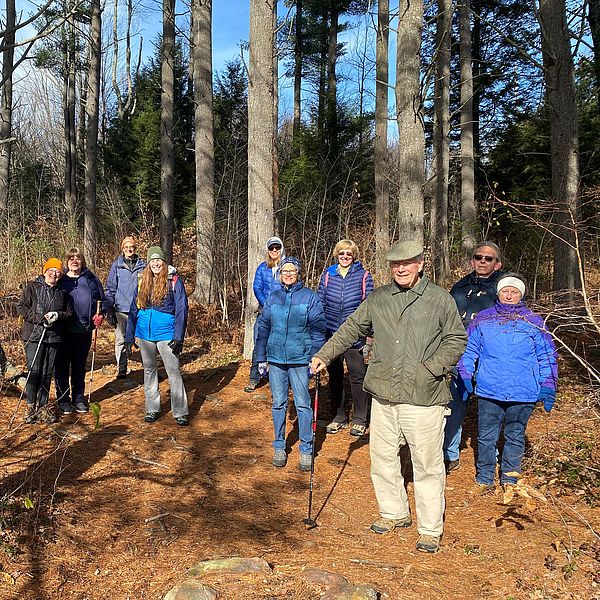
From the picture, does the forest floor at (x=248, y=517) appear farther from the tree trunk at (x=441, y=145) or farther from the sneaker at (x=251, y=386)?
the tree trunk at (x=441, y=145)

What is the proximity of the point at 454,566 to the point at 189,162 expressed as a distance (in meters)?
18.8

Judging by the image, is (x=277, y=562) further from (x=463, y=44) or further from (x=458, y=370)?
(x=463, y=44)

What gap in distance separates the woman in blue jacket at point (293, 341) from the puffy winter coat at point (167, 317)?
126 centimetres

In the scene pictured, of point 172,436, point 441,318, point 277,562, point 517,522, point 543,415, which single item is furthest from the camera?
point 543,415

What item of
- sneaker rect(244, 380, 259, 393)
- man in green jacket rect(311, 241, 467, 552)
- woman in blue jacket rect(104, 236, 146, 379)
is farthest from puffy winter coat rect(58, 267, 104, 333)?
man in green jacket rect(311, 241, 467, 552)

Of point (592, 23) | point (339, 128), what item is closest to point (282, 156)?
point (339, 128)

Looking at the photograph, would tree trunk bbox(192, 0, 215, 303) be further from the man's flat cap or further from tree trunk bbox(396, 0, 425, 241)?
the man's flat cap

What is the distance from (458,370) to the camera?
191 inches

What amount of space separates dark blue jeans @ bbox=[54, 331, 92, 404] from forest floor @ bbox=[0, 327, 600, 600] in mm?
376

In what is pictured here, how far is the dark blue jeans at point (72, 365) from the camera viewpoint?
6586 millimetres

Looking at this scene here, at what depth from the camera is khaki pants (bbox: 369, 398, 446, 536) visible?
12.7 feet

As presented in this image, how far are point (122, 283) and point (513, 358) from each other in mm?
5551

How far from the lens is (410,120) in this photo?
24.7 feet

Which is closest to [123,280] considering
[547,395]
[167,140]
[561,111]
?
[547,395]
